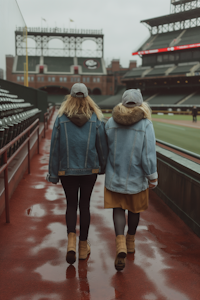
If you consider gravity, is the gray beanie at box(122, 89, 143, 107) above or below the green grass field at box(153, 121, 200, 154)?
above

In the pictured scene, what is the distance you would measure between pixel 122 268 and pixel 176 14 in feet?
208

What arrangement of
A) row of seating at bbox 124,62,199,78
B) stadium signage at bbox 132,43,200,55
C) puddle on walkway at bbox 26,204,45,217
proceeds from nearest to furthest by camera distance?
puddle on walkway at bbox 26,204,45,217
row of seating at bbox 124,62,199,78
stadium signage at bbox 132,43,200,55

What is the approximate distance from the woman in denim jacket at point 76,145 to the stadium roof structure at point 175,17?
61.4m

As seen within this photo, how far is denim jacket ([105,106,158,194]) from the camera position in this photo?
2.89 metres

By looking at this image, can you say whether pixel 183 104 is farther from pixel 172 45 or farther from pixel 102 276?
pixel 102 276

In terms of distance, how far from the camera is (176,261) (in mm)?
3189

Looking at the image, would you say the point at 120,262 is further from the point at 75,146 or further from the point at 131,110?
the point at 131,110

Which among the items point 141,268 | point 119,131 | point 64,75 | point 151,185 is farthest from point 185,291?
point 64,75

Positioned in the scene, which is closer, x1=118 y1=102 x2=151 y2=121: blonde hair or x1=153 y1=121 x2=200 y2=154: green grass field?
x1=118 y1=102 x2=151 y2=121: blonde hair

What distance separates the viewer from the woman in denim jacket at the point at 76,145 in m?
2.87

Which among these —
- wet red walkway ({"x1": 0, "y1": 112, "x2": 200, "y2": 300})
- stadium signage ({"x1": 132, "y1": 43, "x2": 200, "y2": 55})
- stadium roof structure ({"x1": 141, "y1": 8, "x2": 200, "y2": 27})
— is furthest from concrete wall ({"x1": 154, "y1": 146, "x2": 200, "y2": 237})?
stadium roof structure ({"x1": 141, "y1": 8, "x2": 200, "y2": 27})

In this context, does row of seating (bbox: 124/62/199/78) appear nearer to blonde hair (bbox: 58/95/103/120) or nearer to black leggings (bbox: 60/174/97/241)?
blonde hair (bbox: 58/95/103/120)

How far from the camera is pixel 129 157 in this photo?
9.62 ft

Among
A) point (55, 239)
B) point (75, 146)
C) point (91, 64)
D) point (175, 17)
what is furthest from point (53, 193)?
point (91, 64)
